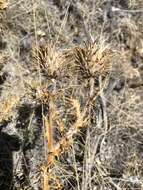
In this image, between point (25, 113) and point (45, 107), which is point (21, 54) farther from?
point (45, 107)

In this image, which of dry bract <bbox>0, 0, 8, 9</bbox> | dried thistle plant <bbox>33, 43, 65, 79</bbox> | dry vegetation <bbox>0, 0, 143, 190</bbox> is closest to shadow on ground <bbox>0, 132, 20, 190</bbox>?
dry vegetation <bbox>0, 0, 143, 190</bbox>

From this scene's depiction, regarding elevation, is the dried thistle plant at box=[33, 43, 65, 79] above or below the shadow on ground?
above

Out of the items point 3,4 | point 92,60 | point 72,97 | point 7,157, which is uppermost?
point 3,4

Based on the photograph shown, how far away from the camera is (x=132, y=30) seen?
2.43 meters

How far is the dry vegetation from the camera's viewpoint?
1.63 m

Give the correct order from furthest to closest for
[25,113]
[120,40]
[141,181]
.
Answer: [120,40] < [25,113] < [141,181]

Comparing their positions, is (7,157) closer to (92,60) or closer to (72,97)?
(72,97)

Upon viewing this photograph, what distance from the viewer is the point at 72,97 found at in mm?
2033

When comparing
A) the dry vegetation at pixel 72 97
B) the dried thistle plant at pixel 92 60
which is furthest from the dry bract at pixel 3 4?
the dried thistle plant at pixel 92 60

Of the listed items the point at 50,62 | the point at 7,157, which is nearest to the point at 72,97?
the point at 7,157

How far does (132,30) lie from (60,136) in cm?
83

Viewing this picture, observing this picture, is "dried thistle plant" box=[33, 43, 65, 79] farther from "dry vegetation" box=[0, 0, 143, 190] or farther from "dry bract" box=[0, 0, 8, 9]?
"dry bract" box=[0, 0, 8, 9]

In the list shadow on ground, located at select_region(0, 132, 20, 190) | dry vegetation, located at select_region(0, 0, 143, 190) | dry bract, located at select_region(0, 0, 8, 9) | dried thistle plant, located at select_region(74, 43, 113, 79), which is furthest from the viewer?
dry bract, located at select_region(0, 0, 8, 9)

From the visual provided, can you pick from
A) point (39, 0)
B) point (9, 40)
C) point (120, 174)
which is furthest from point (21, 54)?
point (120, 174)
